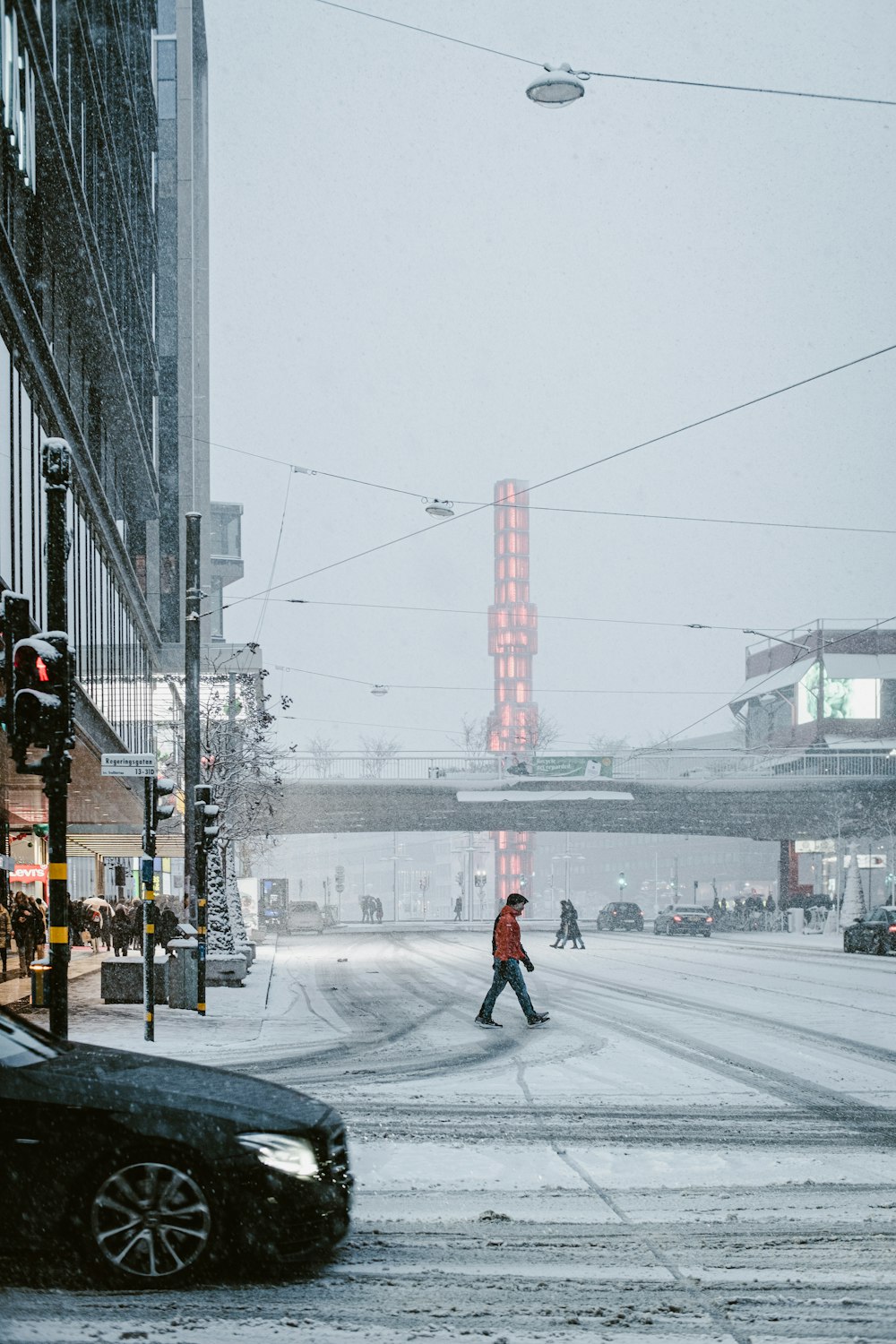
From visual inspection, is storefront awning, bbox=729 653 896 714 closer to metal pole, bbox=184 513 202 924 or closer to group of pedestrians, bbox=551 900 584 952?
group of pedestrians, bbox=551 900 584 952

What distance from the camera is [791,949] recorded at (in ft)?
140

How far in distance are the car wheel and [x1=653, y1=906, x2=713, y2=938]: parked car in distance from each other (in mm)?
53910

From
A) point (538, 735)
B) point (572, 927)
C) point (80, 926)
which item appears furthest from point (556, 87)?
point (538, 735)

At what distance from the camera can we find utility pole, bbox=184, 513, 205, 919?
71.8 ft

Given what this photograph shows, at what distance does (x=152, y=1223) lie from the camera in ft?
19.5

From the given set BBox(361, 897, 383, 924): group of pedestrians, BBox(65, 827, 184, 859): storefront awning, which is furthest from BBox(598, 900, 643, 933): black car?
BBox(361, 897, 383, 924): group of pedestrians

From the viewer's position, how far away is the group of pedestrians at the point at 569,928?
42312mm

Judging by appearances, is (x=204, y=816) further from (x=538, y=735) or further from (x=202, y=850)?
(x=538, y=735)

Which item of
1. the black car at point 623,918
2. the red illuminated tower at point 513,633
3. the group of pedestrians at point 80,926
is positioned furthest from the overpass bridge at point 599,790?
the red illuminated tower at point 513,633

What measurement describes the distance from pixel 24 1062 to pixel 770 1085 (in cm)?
771

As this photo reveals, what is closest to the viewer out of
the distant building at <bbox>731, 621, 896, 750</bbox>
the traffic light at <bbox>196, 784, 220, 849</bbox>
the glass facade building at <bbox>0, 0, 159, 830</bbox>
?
the glass facade building at <bbox>0, 0, 159, 830</bbox>

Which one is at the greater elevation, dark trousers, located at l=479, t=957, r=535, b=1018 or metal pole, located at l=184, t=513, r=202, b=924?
metal pole, located at l=184, t=513, r=202, b=924

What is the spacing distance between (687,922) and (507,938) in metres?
43.7

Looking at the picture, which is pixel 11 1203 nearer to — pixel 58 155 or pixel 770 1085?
pixel 770 1085
